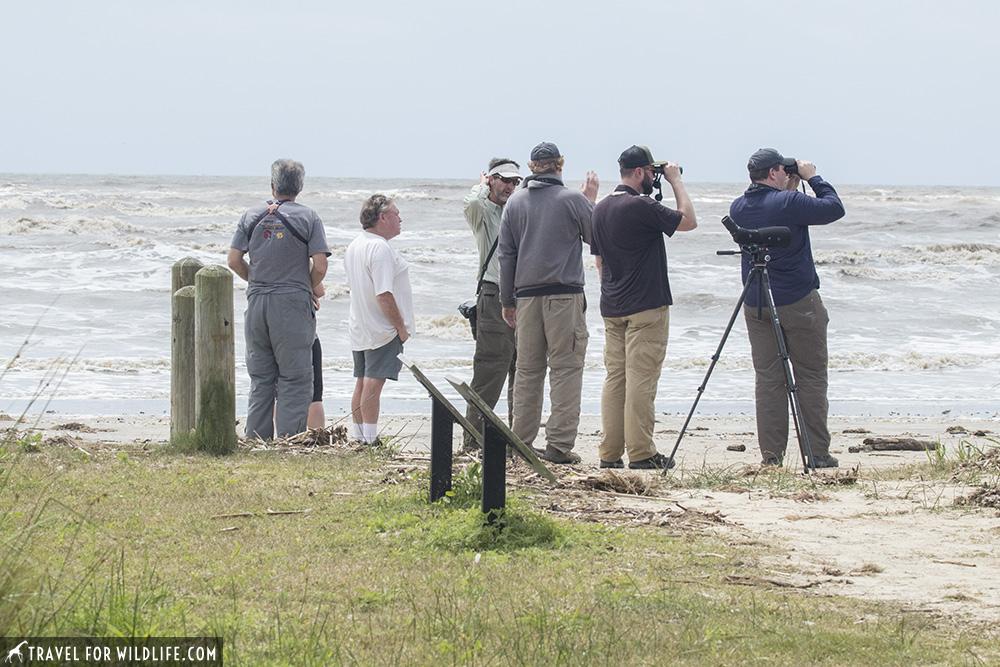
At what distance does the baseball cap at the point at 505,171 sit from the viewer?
7.42 meters

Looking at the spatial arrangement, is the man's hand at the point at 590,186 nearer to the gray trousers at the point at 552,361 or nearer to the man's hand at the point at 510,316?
the gray trousers at the point at 552,361

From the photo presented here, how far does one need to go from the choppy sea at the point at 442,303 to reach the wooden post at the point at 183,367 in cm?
106

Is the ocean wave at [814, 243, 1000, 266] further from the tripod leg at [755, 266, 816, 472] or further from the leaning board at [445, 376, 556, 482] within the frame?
the leaning board at [445, 376, 556, 482]

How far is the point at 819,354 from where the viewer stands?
7.09 m

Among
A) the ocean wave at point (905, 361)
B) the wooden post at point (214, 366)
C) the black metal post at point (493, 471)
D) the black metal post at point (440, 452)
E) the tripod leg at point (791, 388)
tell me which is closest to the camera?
the black metal post at point (493, 471)

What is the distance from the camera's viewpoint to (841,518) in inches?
208

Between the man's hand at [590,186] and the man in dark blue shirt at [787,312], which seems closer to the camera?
the man in dark blue shirt at [787,312]

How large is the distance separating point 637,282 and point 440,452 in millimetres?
2325

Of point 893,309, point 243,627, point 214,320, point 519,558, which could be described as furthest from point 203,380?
point 893,309

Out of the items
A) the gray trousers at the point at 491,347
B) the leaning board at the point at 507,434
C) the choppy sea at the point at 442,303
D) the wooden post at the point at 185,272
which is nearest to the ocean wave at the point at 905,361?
the choppy sea at the point at 442,303

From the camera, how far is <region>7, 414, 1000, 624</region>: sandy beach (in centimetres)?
405

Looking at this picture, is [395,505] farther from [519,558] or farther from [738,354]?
[738,354]

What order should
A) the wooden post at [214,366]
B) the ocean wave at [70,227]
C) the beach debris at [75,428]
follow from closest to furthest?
the wooden post at [214,366]
the beach debris at [75,428]
the ocean wave at [70,227]

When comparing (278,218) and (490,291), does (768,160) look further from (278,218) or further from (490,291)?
(278,218)
